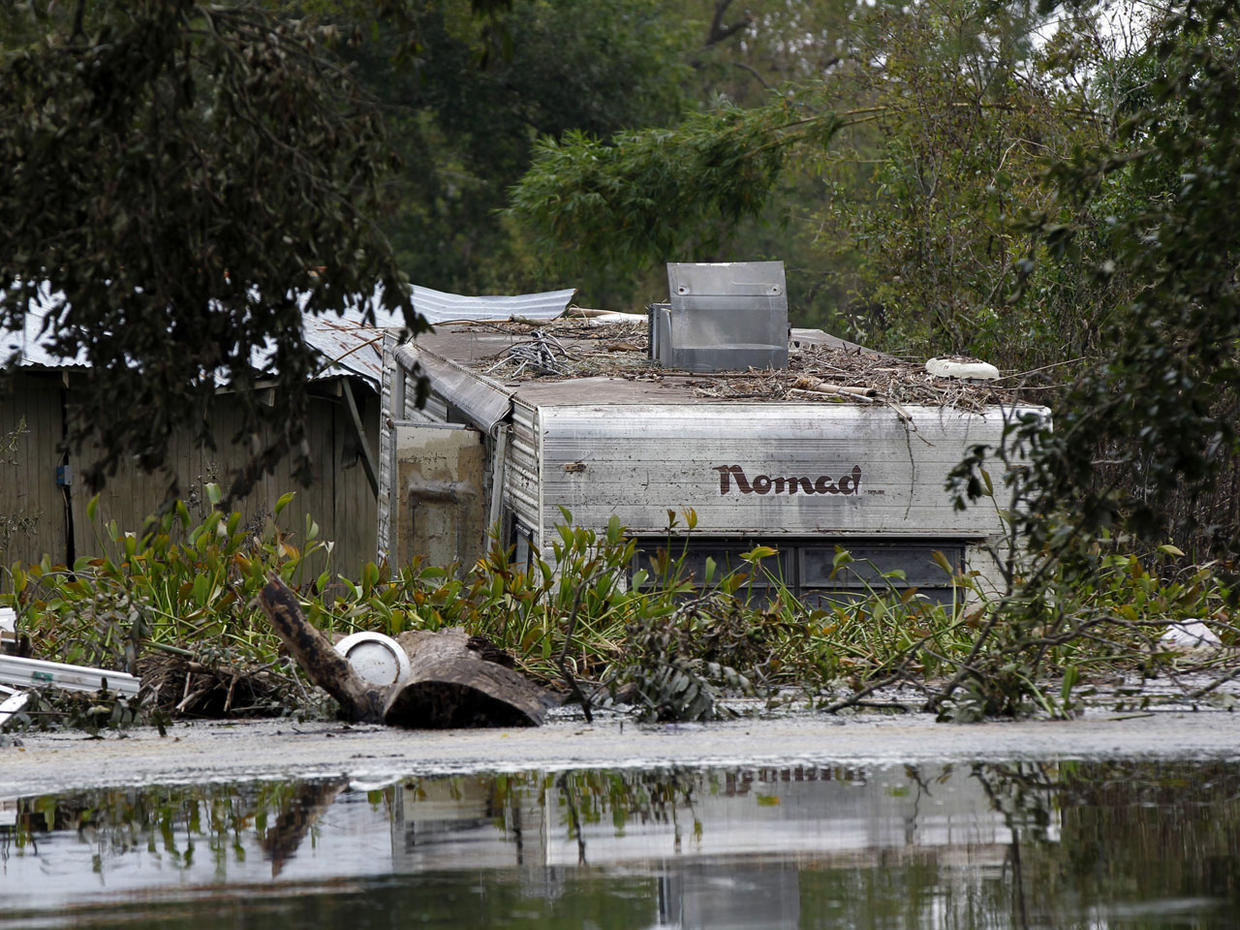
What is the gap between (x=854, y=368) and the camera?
13.0 m

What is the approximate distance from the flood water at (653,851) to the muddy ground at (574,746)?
0.27 m

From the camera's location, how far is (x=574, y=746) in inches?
320

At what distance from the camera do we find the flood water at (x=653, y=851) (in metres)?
5.14

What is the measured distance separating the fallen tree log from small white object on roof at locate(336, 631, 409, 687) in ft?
0.38

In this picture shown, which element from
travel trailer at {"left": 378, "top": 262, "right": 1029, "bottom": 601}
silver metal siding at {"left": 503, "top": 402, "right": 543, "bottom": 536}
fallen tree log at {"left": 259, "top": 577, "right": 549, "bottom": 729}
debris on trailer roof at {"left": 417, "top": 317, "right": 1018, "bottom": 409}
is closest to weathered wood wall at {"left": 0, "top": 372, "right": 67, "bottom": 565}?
debris on trailer roof at {"left": 417, "top": 317, "right": 1018, "bottom": 409}

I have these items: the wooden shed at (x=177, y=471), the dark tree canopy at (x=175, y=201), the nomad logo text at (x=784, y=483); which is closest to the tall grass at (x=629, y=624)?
the nomad logo text at (x=784, y=483)

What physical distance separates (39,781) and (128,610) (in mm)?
1952

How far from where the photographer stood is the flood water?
16.9ft

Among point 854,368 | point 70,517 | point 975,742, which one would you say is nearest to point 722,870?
point 975,742

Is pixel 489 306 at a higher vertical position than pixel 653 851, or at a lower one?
higher

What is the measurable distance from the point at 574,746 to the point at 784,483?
3414mm

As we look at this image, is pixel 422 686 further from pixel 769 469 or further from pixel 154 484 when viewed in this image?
pixel 154 484

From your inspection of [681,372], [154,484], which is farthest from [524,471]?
[154,484]

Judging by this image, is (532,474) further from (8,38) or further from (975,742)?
(8,38)
